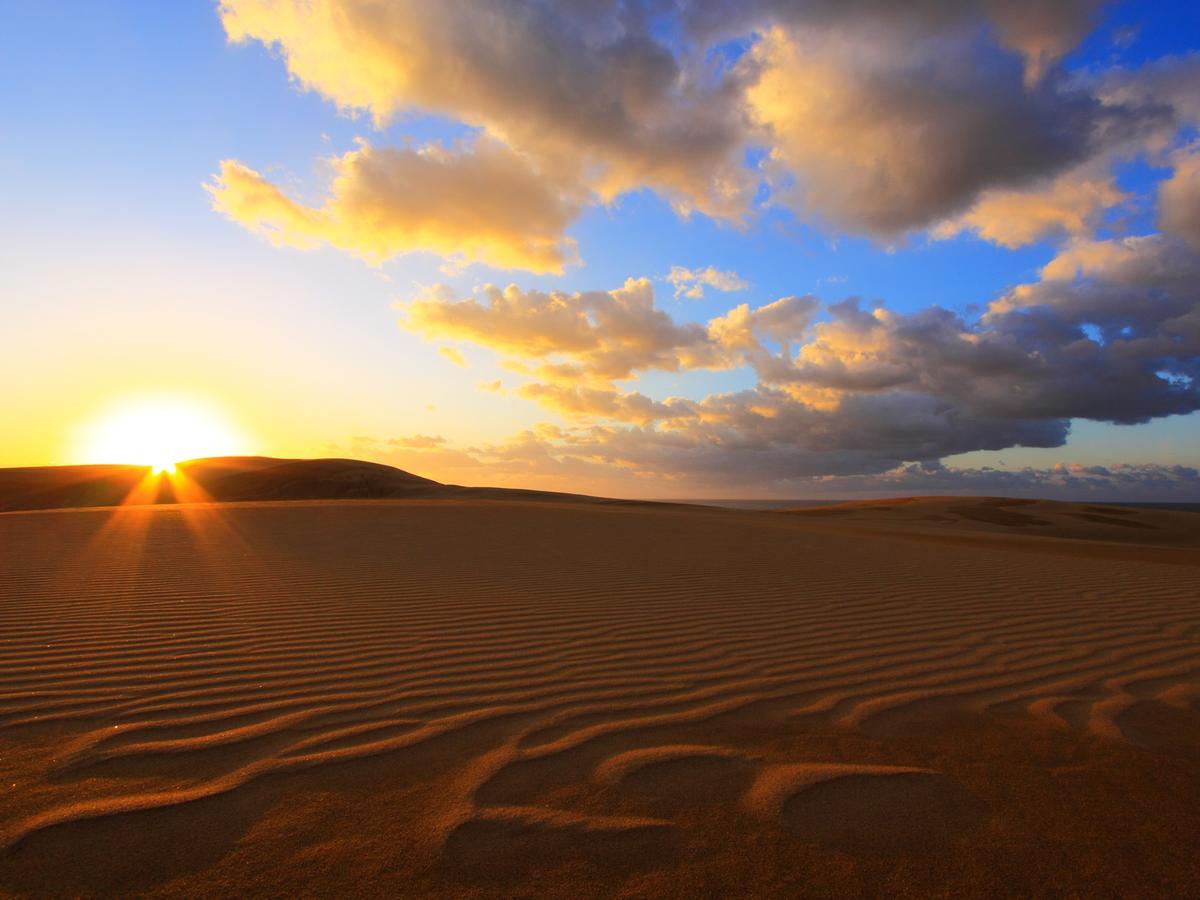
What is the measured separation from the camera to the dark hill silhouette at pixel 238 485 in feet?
116

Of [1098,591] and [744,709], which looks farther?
[1098,591]

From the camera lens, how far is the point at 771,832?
2.23 meters

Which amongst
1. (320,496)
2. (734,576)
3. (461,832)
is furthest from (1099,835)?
(320,496)

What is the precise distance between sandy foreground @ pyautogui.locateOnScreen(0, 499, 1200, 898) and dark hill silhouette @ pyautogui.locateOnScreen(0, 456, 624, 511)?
1105 inches

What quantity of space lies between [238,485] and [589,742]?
143 feet

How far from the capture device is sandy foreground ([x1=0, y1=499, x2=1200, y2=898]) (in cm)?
204

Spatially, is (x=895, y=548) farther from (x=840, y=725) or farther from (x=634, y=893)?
(x=634, y=893)

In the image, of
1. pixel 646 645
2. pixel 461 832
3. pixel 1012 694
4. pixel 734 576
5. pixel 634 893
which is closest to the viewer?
pixel 634 893

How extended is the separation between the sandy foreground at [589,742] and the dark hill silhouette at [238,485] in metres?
28.1

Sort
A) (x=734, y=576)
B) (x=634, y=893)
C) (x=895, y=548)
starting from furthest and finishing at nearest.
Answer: (x=895, y=548) → (x=734, y=576) → (x=634, y=893)

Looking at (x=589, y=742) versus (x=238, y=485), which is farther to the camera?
(x=238, y=485)

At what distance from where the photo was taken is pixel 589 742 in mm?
2971

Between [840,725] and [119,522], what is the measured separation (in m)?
15.6

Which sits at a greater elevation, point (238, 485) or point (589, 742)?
point (238, 485)
